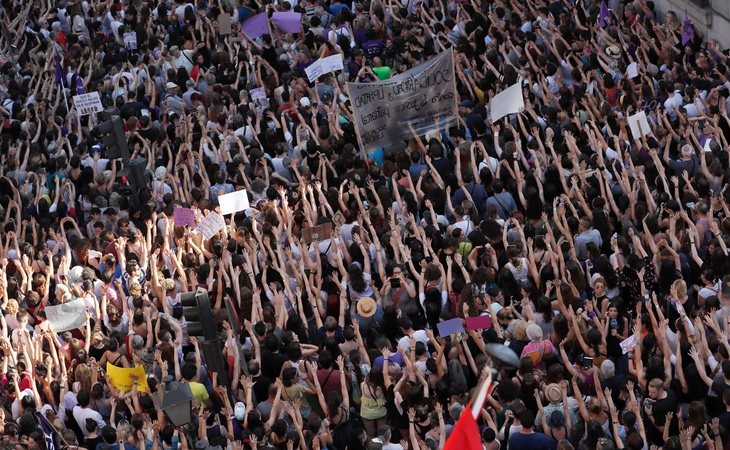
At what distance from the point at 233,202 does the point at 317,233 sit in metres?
1.43

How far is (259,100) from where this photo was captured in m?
21.7

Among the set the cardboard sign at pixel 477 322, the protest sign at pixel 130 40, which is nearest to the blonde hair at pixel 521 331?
the cardboard sign at pixel 477 322

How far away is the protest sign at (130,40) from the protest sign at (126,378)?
1119cm

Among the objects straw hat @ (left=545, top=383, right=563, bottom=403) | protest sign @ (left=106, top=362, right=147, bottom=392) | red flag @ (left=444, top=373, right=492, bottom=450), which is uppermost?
red flag @ (left=444, top=373, right=492, bottom=450)

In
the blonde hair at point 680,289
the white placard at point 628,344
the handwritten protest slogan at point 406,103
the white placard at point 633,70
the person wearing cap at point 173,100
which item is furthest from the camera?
the person wearing cap at point 173,100

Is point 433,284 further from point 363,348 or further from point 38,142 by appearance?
point 38,142

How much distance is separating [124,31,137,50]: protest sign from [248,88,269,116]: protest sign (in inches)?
159

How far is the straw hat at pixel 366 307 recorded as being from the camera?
15.2 metres

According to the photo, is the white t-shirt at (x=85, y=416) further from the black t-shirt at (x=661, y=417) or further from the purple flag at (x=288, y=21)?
the purple flag at (x=288, y=21)

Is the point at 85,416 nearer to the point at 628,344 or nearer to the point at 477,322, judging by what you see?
the point at 477,322

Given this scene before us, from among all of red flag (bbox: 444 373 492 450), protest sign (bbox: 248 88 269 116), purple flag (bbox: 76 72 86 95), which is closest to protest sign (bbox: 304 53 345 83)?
protest sign (bbox: 248 88 269 116)

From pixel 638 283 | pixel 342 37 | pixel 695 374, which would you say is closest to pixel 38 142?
pixel 342 37

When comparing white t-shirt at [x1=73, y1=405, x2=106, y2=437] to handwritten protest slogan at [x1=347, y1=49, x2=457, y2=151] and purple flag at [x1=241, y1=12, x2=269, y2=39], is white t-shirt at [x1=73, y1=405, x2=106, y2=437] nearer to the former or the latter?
handwritten protest slogan at [x1=347, y1=49, x2=457, y2=151]

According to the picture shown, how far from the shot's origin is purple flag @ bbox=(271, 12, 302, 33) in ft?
79.7
